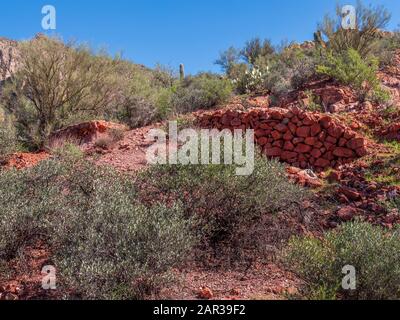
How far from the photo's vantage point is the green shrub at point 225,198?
491 cm

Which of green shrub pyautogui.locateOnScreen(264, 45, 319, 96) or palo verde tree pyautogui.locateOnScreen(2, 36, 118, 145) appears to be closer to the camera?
palo verde tree pyautogui.locateOnScreen(2, 36, 118, 145)

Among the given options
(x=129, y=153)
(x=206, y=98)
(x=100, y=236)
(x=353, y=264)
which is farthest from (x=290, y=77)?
(x=100, y=236)

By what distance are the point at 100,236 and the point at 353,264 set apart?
2.07 m

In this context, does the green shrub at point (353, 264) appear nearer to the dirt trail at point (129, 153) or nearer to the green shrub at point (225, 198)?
the green shrub at point (225, 198)

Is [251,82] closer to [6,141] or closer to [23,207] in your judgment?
[6,141]

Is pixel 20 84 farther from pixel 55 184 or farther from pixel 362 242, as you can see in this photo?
pixel 362 242

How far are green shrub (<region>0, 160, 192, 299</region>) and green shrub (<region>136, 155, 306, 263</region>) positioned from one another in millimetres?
544

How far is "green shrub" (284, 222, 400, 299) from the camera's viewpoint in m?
3.33

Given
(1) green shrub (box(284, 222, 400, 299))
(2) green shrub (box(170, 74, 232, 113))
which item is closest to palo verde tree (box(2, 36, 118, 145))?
(2) green shrub (box(170, 74, 232, 113))

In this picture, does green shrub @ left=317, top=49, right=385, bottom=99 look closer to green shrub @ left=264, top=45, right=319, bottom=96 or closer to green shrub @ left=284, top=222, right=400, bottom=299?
green shrub @ left=264, top=45, right=319, bottom=96

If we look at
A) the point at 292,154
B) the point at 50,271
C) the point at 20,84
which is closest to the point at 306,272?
the point at 50,271

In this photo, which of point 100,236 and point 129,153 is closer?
point 100,236

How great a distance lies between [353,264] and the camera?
11.2 ft

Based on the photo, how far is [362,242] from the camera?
138 inches
